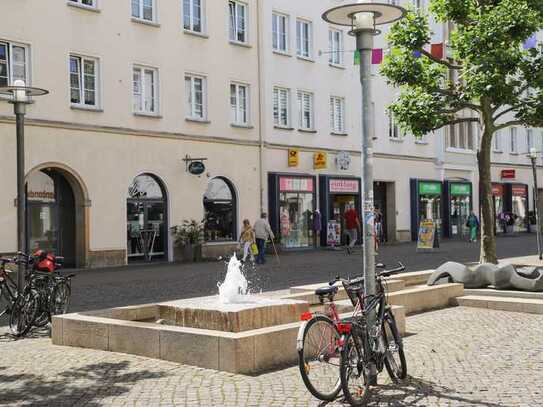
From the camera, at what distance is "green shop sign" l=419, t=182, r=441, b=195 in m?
38.2

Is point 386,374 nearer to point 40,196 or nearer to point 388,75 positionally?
point 388,75

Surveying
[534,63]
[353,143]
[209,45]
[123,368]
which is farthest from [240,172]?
[123,368]

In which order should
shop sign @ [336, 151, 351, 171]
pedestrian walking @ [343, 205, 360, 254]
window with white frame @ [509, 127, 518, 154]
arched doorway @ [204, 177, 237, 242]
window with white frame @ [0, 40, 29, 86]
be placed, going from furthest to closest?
1. window with white frame @ [509, 127, 518, 154]
2. shop sign @ [336, 151, 351, 171]
3. pedestrian walking @ [343, 205, 360, 254]
4. arched doorway @ [204, 177, 237, 242]
5. window with white frame @ [0, 40, 29, 86]

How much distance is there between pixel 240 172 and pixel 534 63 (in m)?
13.4

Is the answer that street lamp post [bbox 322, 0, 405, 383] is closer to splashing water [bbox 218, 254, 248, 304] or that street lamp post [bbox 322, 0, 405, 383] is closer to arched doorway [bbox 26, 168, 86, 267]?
splashing water [bbox 218, 254, 248, 304]

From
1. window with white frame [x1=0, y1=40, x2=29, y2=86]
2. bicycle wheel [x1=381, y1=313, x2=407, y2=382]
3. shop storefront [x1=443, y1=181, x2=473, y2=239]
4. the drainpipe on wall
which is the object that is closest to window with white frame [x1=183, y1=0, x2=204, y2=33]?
the drainpipe on wall

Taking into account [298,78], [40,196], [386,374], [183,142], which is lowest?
[386,374]

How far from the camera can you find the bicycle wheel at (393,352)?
688 centimetres

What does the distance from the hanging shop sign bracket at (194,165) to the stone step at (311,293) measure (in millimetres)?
14163

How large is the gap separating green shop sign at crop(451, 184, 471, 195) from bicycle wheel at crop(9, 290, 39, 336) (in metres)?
32.6

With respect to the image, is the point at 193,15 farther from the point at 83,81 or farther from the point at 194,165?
the point at 83,81

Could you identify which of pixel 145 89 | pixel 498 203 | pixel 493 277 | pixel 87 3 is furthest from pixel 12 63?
pixel 498 203

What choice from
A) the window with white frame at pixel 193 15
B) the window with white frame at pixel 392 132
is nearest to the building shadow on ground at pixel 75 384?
the window with white frame at pixel 193 15

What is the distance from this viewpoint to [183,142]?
25859 millimetres
